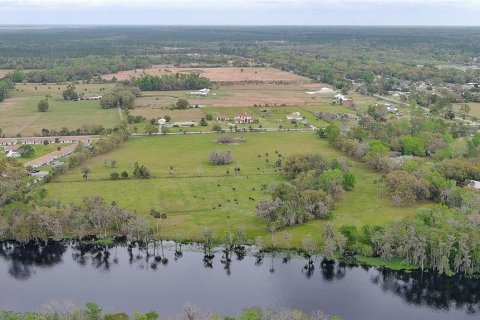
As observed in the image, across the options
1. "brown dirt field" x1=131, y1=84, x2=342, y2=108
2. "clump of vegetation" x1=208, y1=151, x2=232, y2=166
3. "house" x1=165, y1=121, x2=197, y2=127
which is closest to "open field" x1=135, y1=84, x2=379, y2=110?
"brown dirt field" x1=131, y1=84, x2=342, y2=108

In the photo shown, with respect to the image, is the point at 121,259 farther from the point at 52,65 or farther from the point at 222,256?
the point at 52,65

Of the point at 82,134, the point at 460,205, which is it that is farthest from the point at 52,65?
the point at 460,205

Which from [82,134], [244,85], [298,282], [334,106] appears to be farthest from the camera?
[244,85]

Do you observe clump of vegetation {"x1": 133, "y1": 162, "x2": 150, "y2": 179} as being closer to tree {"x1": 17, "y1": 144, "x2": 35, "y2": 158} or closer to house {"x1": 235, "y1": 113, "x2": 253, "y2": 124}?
tree {"x1": 17, "y1": 144, "x2": 35, "y2": 158}

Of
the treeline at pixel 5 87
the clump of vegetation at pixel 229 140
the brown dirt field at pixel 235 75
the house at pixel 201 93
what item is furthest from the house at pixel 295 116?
the treeline at pixel 5 87

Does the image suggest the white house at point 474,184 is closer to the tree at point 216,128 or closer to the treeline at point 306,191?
the treeline at point 306,191

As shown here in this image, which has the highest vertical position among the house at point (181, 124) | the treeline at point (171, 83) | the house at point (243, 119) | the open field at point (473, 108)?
the treeline at point (171, 83)

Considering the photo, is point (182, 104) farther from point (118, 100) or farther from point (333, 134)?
point (333, 134)
